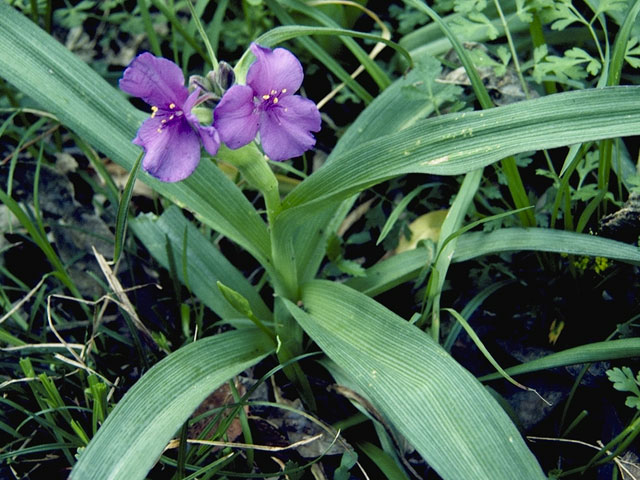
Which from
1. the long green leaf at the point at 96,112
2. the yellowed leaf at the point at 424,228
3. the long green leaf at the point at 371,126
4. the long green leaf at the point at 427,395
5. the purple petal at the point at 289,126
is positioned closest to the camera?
the long green leaf at the point at 427,395

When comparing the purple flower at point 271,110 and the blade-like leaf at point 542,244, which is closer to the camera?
the purple flower at point 271,110

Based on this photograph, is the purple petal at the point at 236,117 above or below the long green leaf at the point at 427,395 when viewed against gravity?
above

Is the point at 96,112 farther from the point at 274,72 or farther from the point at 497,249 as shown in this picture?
the point at 497,249

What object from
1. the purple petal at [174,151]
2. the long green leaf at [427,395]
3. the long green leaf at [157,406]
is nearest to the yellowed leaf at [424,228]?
the long green leaf at [427,395]

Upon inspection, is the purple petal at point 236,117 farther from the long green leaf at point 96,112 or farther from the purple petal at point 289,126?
the long green leaf at point 96,112

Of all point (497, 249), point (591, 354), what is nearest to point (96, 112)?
point (497, 249)

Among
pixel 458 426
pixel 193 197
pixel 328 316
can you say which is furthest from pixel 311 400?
pixel 193 197

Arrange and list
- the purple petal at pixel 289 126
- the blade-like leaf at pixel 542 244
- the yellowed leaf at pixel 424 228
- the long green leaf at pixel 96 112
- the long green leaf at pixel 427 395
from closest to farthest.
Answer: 1. the long green leaf at pixel 427 395
2. the purple petal at pixel 289 126
3. the blade-like leaf at pixel 542 244
4. the long green leaf at pixel 96 112
5. the yellowed leaf at pixel 424 228

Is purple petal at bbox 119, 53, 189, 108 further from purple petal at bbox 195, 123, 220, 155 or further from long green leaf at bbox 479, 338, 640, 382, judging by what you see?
long green leaf at bbox 479, 338, 640, 382

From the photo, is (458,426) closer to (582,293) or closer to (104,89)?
(582,293)
